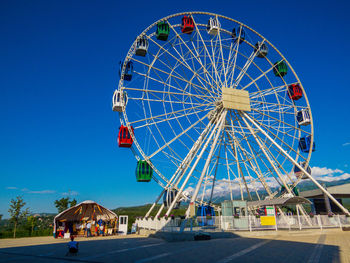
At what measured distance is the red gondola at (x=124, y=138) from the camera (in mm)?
22219

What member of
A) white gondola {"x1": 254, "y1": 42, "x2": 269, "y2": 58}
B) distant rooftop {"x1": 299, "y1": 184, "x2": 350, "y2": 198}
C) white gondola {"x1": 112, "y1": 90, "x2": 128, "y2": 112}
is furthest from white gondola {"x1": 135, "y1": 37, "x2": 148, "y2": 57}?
distant rooftop {"x1": 299, "y1": 184, "x2": 350, "y2": 198}

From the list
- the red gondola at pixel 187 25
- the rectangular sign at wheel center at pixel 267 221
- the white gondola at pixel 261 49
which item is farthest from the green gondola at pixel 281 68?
the rectangular sign at wheel center at pixel 267 221

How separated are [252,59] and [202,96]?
821 centimetres

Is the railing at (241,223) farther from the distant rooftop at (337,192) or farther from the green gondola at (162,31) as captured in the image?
the green gondola at (162,31)

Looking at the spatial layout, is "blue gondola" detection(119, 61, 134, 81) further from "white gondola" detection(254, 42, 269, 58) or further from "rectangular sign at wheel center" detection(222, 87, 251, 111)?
"white gondola" detection(254, 42, 269, 58)

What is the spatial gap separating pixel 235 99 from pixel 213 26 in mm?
8409

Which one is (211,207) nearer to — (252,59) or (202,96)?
(202,96)

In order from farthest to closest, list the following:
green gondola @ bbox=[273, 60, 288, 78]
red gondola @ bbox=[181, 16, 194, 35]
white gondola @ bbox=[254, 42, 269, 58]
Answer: white gondola @ bbox=[254, 42, 269, 58] → green gondola @ bbox=[273, 60, 288, 78] → red gondola @ bbox=[181, 16, 194, 35]

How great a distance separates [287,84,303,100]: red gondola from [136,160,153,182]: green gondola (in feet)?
58.6

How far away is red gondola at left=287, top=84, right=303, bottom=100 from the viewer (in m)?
27.6

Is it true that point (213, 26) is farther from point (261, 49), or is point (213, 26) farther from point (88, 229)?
point (88, 229)

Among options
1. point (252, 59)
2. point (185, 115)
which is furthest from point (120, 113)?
point (252, 59)

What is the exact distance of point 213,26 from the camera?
88.2ft

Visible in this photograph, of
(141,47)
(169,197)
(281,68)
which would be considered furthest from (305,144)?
(141,47)
